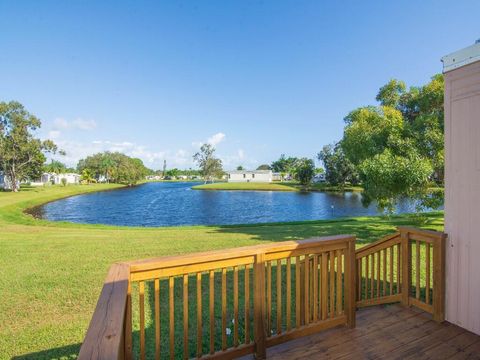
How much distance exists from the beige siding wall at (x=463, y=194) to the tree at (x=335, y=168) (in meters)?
41.4

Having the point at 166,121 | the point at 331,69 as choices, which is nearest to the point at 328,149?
the point at 166,121

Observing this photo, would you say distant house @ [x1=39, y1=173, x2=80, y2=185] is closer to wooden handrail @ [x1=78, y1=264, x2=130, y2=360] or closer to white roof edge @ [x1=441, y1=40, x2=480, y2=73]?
wooden handrail @ [x1=78, y1=264, x2=130, y2=360]

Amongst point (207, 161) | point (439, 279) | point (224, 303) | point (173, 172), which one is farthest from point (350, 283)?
point (173, 172)

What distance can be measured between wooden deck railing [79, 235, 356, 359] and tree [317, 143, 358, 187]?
4207 centimetres

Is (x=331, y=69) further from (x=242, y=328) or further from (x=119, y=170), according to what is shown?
(x=119, y=170)

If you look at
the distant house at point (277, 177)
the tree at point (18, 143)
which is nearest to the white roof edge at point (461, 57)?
the tree at point (18, 143)

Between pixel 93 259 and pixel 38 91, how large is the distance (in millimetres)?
14707

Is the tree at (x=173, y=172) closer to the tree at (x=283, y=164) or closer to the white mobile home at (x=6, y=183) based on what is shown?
the tree at (x=283, y=164)

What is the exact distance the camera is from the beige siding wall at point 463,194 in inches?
99.9

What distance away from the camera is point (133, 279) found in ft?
5.52

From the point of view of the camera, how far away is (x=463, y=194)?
263cm

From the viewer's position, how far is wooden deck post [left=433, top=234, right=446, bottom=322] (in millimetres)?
2785

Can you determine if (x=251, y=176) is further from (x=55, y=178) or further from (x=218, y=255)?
(x=218, y=255)

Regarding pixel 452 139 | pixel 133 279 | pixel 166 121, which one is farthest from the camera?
pixel 166 121
